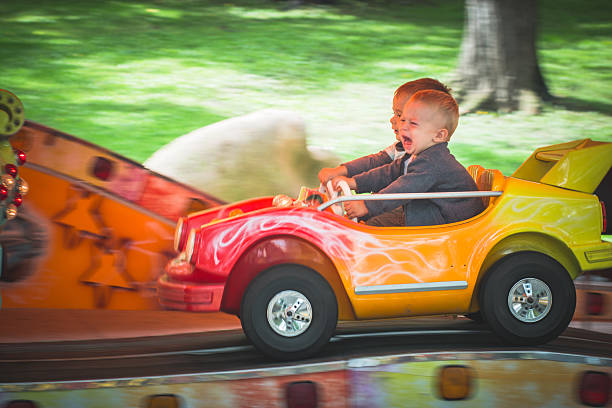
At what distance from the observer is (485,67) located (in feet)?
12.6

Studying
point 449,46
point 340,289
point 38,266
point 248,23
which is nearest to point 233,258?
point 340,289

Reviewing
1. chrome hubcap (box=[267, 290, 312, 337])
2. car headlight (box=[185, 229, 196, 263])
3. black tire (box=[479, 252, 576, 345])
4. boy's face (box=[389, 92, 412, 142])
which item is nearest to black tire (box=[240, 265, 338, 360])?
chrome hubcap (box=[267, 290, 312, 337])

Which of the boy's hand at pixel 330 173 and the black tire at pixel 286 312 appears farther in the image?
the boy's hand at pixel 330 173

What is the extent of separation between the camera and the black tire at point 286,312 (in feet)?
8.20

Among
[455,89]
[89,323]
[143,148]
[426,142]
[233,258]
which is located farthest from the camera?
[455,89]

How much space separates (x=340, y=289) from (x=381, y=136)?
136cm

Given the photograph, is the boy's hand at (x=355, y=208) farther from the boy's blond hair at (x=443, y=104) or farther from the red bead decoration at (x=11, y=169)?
the red bead decoration at (x=11, y=169)

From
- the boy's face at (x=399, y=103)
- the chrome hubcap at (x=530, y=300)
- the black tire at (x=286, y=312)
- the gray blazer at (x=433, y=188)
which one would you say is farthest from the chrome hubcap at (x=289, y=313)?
the boy's face at (x=399, y=103)

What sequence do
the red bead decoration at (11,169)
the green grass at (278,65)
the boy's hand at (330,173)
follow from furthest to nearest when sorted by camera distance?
the green grass at (278,65), the boy's hand at (330,173), the red bead decoration at (11,169)

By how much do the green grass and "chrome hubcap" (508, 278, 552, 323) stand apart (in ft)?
4.06

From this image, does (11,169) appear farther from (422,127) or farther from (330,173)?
(422,127)

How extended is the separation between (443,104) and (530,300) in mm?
820

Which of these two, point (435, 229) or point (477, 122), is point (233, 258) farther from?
point (477, 122)

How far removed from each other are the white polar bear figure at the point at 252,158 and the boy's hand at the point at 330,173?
54cm
